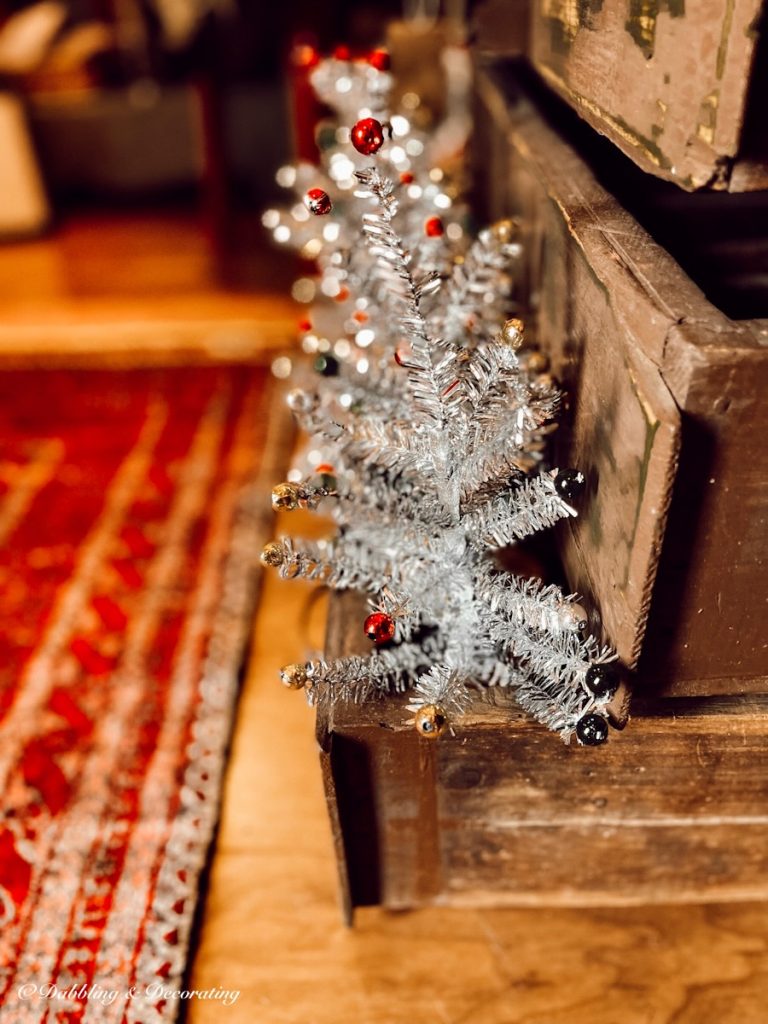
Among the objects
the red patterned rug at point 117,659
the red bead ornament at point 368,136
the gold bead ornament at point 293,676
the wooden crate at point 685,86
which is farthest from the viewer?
the red patterned rug at point 117,659

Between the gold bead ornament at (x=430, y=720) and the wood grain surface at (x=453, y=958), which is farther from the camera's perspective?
the wood grain surface at (x=453, y=958)

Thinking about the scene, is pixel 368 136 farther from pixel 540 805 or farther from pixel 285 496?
pixel 540 805

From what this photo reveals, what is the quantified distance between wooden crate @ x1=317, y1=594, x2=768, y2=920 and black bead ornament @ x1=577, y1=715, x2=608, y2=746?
0.21 ft

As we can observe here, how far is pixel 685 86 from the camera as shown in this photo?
1.73 ft

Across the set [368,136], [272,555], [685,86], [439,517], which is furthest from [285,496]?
[685,86]

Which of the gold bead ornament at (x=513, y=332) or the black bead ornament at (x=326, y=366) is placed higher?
the gold bead ornament at (x=513, y=332)

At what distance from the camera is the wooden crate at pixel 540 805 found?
70 cm

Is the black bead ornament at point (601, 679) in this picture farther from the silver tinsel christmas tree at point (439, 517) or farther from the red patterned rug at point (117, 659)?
the red patterned rug at point (117, 659)

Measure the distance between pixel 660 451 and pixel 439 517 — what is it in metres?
0.26

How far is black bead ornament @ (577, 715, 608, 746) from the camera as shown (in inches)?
25.0

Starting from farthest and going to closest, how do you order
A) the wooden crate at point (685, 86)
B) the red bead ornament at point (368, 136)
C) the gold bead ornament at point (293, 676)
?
the gold bead ornament at point (293, 676), the red bead ornament at point (368, 136), the wooden crate at point (685, 86)

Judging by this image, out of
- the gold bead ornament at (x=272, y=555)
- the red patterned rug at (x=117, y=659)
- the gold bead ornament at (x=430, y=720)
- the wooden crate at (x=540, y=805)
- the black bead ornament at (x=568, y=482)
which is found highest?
the black bead ornament at (x=568, y=482)

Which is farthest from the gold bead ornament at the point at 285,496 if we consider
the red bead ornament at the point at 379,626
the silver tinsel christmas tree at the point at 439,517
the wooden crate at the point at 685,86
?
the wooden crate at the point at 685,86

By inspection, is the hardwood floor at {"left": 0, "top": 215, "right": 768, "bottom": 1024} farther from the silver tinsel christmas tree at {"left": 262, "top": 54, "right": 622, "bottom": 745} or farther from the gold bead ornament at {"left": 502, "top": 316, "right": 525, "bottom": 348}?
the gold bead ornament at {"left": 502, "top": 316, "right": 525, "bottom": 348}
